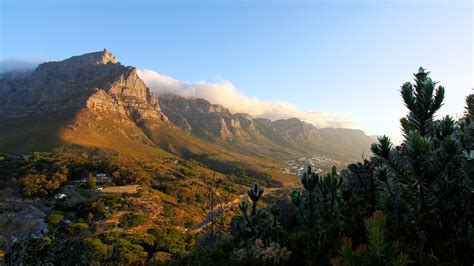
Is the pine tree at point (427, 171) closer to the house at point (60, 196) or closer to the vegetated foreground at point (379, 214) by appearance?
the vegetated foreground at point (379, 214)

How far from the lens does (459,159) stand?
11.6 feet

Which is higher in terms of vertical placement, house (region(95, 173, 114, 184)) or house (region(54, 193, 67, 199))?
house (region(95, 173, 114, 184))

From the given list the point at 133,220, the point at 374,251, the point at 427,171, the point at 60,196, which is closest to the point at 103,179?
the point at 60,196

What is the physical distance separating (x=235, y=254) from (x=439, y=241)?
411cm

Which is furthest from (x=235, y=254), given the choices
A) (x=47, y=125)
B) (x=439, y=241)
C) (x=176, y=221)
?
(x=47, y=125)

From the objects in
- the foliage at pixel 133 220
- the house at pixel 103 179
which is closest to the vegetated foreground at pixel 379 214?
the foliage at pixel 133 220

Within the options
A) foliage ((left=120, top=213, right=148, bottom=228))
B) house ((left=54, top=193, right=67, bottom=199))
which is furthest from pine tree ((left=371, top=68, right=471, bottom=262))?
house ((left=54, top=193, right=67, bottom=199))

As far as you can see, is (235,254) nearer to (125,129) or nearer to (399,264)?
(399,264)

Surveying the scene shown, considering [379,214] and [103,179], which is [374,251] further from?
[103,179]

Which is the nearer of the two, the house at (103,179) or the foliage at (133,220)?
the foliage at (133,220)

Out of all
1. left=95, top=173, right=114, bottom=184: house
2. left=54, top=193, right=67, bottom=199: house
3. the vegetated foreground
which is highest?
the vegetated foreground

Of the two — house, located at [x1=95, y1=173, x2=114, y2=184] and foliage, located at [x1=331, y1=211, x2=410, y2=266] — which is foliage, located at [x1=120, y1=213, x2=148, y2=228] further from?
foliage, located at [x1=331, y1=211, x2=410, y2=266]

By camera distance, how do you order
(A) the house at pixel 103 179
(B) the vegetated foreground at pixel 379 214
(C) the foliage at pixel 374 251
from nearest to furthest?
(C) the foliage at pixel 374 251 → (B) the vegetated foreground at pixel 379 214 → (A) the house at pixel 103 179

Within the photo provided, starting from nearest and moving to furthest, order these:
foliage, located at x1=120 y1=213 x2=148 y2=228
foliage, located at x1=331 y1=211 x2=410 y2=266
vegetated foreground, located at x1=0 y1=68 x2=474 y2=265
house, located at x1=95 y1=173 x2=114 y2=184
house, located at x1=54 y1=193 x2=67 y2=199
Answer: foliage, located at x1=331 y1=211 x2=410 y2=266 → vegetated foreground, located at x1=0 y1=68 x2=474 y2=265 → foliage, located at x1=120 y1=213 x2=148 y2=228 → house, located at x1=54 y1=193 x2=67 y2=199 → house, located at x1=95 y1=173 x2=114 y2=184
